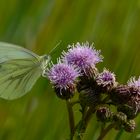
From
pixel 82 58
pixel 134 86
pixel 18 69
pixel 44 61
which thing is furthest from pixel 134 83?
pixel 18 69

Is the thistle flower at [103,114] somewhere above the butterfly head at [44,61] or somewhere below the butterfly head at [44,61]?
below

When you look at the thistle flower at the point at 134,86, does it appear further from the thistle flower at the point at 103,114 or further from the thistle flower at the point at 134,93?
the thistle flower at the point at 103,114

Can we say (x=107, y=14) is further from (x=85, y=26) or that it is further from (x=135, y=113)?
(x=135, y=113)

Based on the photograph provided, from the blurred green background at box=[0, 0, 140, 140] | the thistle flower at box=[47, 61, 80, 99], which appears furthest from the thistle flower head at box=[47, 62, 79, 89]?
the blurred green background at box=[0, 0, 140, 140]

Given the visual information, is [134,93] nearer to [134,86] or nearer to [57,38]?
[134,86]

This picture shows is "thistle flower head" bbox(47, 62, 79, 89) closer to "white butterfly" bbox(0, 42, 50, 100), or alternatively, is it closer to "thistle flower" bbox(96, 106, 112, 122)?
"white butterfly" bbox(0, 42, 50, 100)

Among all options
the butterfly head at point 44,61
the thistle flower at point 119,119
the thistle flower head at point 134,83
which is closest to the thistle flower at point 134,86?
the thistle flower head at point 134,83
